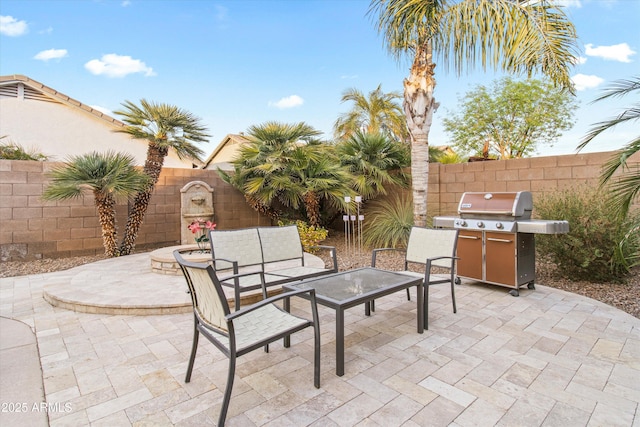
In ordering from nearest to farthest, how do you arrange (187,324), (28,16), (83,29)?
(187,324) < (28,16) < (83,29)

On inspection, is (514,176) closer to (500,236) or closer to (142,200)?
(500,236)

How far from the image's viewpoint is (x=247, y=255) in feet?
12.3

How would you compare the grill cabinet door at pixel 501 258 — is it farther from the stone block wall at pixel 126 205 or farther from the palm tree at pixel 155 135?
the palm tree at pixel 155 135

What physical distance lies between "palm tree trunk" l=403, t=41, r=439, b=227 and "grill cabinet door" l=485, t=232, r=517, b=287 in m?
1.86

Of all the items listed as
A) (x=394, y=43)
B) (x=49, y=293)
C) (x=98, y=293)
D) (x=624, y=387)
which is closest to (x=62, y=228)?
(x=49, y=293)

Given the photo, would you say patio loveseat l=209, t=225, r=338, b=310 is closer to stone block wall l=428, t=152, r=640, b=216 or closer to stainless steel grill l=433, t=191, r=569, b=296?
stainless steel grill l=433, t=191, r=569, b=296

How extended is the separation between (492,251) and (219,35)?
896 centimetres

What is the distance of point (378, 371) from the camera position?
2396 millimetres

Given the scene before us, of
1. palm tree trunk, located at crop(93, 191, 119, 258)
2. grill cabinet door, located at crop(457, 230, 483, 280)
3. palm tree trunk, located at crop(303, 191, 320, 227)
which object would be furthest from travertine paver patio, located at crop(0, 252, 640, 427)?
palm tree trunk, located at crop(303, 191, 320, 227)

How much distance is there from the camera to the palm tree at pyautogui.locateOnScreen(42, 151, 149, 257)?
5834 millimetres

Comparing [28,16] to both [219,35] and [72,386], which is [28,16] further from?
[72,386]

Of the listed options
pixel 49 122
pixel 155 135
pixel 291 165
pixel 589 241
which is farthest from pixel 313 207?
pixel 49 122

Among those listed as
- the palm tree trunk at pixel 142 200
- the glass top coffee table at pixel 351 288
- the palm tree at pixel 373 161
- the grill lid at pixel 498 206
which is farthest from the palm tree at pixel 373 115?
the glass top coffee table at pixel 351 288

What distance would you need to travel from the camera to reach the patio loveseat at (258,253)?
11.2 ft
